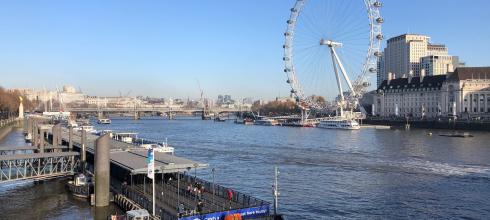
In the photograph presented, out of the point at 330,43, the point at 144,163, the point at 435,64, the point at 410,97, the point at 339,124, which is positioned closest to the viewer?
the point at 144,163

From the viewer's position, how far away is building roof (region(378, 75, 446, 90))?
122 meters

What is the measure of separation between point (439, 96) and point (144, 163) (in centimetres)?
10564

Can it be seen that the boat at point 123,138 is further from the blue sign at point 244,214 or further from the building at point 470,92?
the building at point 470,92

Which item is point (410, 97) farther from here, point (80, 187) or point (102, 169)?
point (102, 169)

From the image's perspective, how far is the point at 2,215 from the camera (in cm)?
2500

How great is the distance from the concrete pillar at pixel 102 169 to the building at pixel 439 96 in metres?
95.5

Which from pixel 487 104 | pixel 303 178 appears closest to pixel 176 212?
pixel 303 178

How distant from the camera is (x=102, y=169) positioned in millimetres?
24359

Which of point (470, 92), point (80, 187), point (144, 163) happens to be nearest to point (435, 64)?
point (470, 92)

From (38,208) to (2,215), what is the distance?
1.85m

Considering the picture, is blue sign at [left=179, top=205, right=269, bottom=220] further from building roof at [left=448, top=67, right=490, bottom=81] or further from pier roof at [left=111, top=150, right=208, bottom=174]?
building roof at [left=448, top=67, right=490, bottom=81]

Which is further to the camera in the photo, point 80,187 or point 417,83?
point 417,83

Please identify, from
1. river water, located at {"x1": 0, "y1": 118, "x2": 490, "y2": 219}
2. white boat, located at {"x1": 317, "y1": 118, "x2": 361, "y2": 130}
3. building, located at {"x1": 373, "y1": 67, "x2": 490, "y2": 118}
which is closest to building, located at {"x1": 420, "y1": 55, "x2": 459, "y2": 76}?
building, located at {"x1": 373, "y1": 67, "x2": 490, "y2": 118}

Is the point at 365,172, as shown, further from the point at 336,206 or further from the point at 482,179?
the point at 336,206
